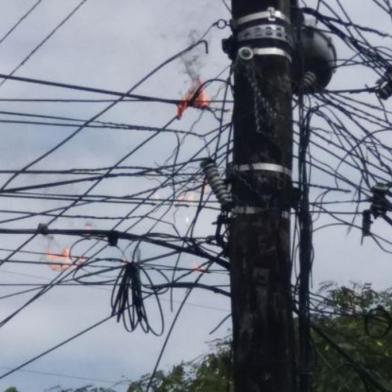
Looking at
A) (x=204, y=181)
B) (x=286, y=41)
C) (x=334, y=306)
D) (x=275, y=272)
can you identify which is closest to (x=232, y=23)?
(x=286, y=41)

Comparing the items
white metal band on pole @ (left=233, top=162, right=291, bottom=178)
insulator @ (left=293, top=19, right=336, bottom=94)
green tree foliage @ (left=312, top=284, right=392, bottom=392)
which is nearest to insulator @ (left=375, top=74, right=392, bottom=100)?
insulator @ (left=293, top=19, right=336, bottom=94)

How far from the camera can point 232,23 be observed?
313 inches

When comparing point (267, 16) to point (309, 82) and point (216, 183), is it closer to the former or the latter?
point (309, 82)

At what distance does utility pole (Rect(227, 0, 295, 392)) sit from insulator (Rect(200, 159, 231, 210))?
66mm

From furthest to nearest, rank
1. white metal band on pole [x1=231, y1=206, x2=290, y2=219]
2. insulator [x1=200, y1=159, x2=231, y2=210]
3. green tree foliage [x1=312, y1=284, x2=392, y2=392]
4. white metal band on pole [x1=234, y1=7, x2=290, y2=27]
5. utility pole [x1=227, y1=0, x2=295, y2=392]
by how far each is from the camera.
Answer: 1. green tree foliage [x1=312, y1=284, x2=392, y2=392]
2. white metal band on pole [x1=234, y1=7, x2=290, y2=27]
3. insulator [x1=200, y1=159, x2=231, y2=210]
4. white metal band on pole [x1=231, y1=206, x2=290, y2=219]
5. utility pole [x1=227, y1=0, x2=295, y2=392]

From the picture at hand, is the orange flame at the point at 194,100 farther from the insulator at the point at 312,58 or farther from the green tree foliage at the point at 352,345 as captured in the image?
the green tree foliage at the point at 352,345

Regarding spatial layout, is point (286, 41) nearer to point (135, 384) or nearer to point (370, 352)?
point (370, 352)

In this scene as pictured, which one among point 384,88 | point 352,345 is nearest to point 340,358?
point 352,345

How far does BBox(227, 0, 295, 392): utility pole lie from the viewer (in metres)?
7.06

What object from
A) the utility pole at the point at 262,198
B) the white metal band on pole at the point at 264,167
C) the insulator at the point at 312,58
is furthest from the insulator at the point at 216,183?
the insulator at the point at 312,58

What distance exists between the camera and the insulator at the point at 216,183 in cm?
752

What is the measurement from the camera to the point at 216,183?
7668 millimetres

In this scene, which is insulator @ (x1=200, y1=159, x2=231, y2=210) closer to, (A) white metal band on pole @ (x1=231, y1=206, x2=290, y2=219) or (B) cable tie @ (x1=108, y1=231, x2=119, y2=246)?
(A) white metal band on pole @ (x1=231, y1=206, x2=290, y2=219)

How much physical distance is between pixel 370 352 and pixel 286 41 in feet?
20.3
